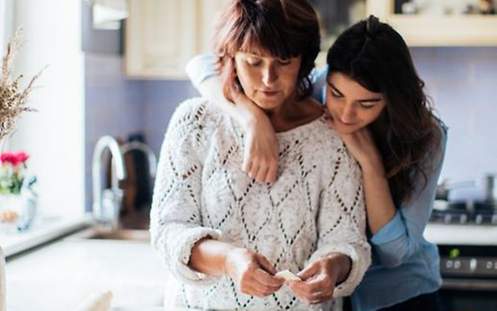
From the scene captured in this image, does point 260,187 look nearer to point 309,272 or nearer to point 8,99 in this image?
point 309,272

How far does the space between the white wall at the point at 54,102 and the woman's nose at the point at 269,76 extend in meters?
1.28

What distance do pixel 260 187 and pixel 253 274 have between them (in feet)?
0.76

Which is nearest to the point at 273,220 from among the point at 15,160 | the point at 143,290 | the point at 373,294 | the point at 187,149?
the point at 187,149

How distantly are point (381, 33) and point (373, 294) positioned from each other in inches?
21.3

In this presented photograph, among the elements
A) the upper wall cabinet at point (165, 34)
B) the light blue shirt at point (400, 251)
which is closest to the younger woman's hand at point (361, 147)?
the light blue shirt at point (400, 251)

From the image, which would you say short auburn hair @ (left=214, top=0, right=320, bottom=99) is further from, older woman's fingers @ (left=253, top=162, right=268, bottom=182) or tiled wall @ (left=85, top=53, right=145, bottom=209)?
tiled wall @ (left=85, top=53, right=145, bottom=209)

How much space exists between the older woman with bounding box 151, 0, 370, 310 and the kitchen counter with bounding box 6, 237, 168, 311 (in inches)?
13.2

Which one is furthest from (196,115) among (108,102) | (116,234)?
(108,102)

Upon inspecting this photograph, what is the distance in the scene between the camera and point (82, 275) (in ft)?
5.82

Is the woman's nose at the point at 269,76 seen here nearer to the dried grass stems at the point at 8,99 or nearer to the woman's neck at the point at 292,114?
the woman's neck at the point at 292,114

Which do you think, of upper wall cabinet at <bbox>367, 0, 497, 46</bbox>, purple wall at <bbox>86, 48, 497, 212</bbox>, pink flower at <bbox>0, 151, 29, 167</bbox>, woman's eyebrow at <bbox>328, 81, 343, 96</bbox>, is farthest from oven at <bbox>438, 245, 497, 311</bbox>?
pink flower at <bbox>0, 151, 29, 167</bbox>

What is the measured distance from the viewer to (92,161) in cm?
247

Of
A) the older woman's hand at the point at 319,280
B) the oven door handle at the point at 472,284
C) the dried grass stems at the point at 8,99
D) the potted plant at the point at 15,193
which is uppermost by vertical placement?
the dried grass stems at the point at 8,99

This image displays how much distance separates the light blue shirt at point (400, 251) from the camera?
136 centimetres
